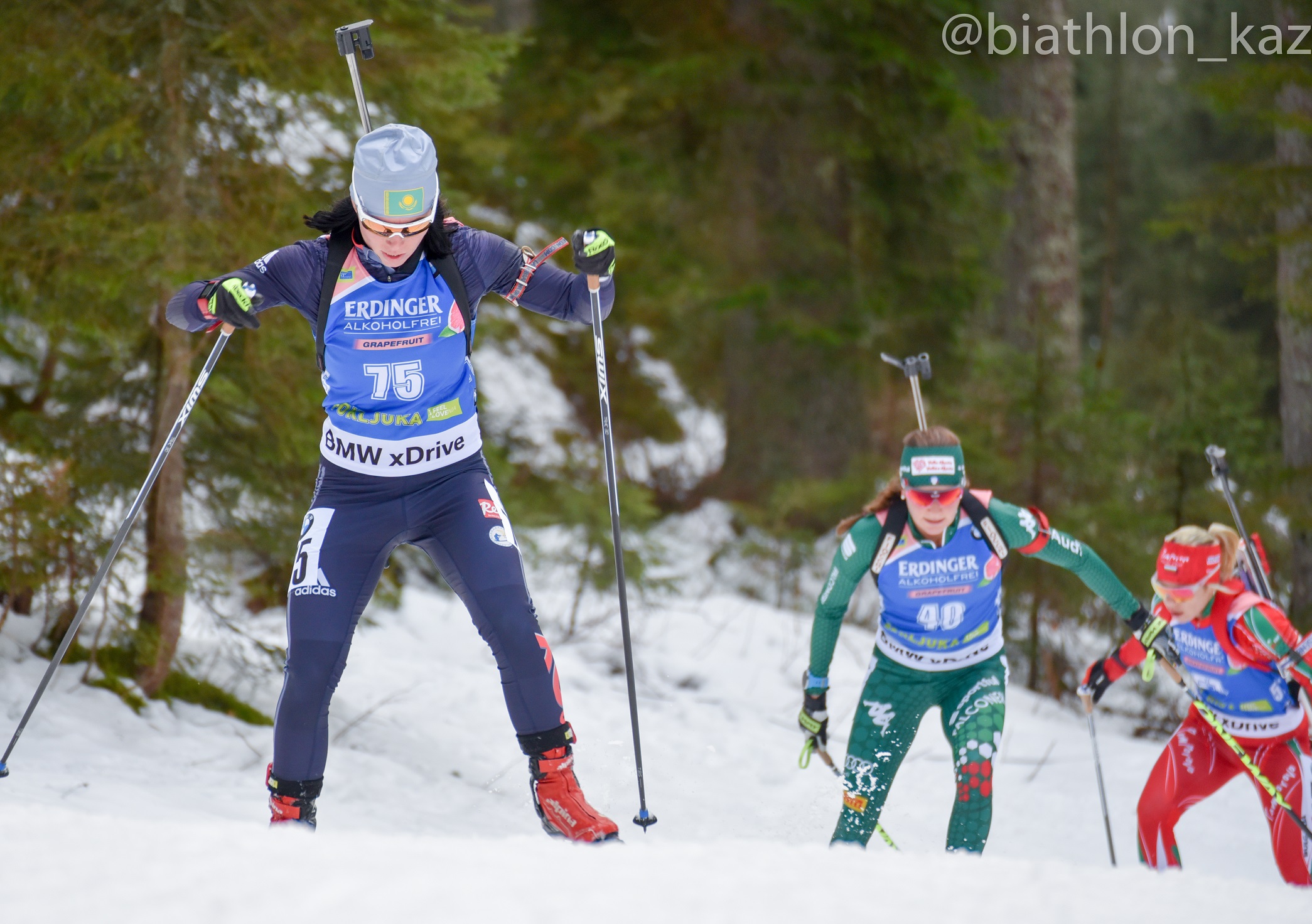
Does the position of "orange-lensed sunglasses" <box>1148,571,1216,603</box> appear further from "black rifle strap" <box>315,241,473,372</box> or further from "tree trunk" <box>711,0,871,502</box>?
"tree trunk" <box>711,0,871,502</box>

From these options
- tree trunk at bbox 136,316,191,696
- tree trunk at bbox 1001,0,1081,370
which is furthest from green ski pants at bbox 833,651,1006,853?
tree trunk at bbox 1001,0,1081,370

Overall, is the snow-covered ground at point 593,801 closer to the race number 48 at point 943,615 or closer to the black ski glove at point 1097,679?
the race number 48 at point 943,615

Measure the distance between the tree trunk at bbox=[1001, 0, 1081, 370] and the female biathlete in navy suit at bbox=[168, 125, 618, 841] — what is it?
966 cm

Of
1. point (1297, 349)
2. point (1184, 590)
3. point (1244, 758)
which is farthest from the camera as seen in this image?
point (1297, 349)

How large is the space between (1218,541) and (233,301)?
15.0 ft

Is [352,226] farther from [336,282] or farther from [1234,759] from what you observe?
[1234,759]

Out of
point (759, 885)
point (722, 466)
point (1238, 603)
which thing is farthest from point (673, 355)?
point (759, 885)

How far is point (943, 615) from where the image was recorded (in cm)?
463

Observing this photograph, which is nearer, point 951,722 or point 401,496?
point 401,496

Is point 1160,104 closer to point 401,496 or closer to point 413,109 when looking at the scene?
point 413,109

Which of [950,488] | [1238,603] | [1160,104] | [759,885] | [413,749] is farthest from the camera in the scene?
[1160,104]

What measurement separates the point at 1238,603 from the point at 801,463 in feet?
22.8

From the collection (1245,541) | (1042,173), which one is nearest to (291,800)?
(1245,541)

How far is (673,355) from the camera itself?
14.9 meters
